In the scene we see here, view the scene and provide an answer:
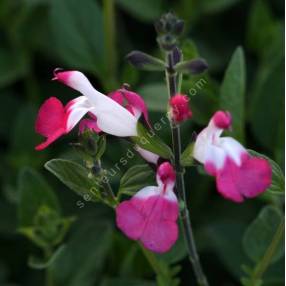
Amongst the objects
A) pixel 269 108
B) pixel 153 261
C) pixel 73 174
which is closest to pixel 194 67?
pixel 73 174

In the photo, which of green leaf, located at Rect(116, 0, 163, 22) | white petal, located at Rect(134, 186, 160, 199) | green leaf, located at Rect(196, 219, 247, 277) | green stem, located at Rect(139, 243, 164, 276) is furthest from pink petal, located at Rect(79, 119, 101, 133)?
green leaf, located at Rect(116, 0, 163, 22)

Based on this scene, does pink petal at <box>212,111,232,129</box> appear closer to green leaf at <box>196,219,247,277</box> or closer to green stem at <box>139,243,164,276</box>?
green stem at <box>139,243,164,276</box>

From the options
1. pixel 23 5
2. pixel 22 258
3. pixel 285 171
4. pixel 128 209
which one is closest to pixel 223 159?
pixel 128 209

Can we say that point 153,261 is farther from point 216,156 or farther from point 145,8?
point 145,8

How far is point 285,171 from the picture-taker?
120 cm

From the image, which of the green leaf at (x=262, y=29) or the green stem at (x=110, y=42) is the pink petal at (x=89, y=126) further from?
the green leaf at (x=262, y=29)

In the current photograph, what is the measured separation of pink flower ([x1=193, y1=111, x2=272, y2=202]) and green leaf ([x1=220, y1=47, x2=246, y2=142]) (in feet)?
1.18

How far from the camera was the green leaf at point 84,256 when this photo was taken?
1293 millimetres

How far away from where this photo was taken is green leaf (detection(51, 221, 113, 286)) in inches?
50.9

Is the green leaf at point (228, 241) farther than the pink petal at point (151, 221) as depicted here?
Yes

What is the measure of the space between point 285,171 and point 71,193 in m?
0.53

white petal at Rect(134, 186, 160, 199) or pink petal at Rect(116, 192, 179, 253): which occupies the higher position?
white petal at Rect(134, 186, 160, 199)

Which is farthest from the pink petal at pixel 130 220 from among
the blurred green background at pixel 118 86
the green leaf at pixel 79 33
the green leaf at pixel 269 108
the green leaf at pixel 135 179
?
the green leaf at pixel 79 33

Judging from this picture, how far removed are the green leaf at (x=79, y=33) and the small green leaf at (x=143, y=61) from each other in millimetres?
804
